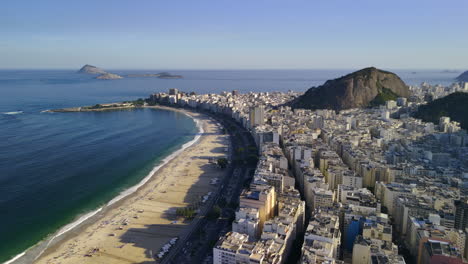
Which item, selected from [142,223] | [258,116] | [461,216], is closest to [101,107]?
[258,116]

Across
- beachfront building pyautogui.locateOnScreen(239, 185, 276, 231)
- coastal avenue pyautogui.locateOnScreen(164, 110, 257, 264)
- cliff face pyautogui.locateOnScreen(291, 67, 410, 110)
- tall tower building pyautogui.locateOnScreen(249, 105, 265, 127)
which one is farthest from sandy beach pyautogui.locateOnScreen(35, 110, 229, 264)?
cliff face pyautogui.locateOnScreen(291, 67, 410, 110)

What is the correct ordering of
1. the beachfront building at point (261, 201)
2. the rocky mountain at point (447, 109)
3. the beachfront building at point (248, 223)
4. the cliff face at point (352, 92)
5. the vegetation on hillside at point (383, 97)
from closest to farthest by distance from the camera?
the beachfront building at point (248, 223) → the beachfront building at point (261, 201) → the rocky mountain at point (447, 109) → the cliff face at point (352, 92) → the vegetation on hillside at point (383, 97)

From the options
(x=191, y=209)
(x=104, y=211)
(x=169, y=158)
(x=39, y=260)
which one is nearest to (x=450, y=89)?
(x=169, y=158)

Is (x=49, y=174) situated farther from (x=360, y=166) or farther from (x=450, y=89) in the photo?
(x=450, y=89)

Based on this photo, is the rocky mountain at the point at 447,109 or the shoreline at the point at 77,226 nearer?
the shoreline at the point at 77,226

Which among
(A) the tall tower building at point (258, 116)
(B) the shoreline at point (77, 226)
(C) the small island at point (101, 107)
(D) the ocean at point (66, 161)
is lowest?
(B) the shoreline at point (77, 226)

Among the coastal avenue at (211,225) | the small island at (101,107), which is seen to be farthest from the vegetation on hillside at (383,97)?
the small island at (101,107)

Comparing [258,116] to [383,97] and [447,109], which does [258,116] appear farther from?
[383,97]

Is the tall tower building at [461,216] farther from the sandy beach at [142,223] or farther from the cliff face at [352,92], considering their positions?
the cliff face at [352,92]
